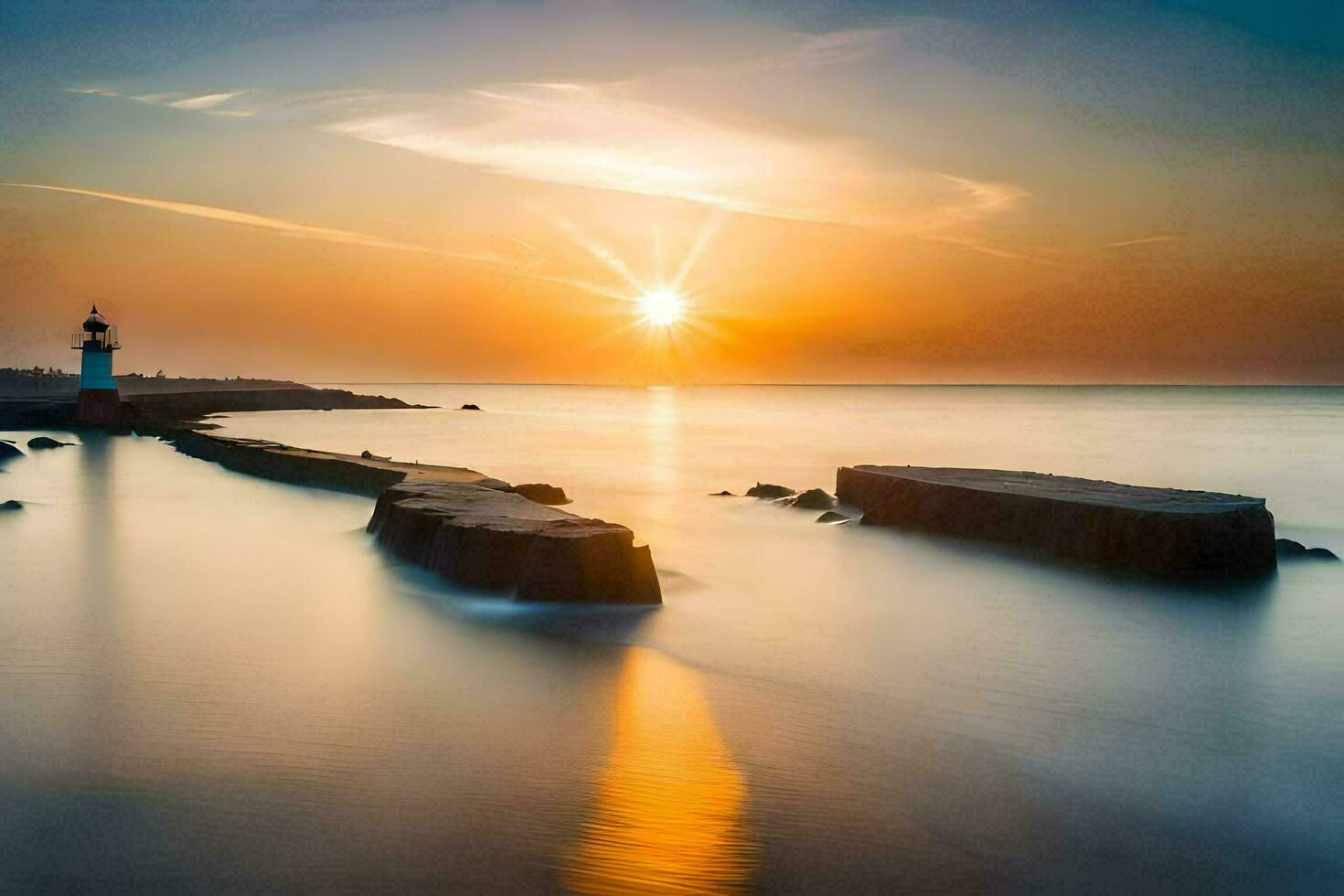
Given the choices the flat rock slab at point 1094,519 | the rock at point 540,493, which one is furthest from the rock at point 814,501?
the rock at point 540,493

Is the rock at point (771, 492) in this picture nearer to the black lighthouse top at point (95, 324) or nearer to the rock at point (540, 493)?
the rock at point (540, 493)

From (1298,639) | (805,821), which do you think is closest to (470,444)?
(1298,639)

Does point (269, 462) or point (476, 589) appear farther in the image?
point (269, 462)

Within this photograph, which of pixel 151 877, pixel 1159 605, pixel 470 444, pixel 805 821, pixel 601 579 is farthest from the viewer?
pixel 470 444

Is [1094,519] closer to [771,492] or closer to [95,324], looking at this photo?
[771,492]

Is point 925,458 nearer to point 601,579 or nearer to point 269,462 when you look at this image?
point 269,462

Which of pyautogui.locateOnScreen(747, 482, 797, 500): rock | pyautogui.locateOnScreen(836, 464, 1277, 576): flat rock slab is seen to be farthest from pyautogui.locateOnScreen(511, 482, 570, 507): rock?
pyautogui.locateOnScreen(836, 464, 1277, 576): flat rock slab

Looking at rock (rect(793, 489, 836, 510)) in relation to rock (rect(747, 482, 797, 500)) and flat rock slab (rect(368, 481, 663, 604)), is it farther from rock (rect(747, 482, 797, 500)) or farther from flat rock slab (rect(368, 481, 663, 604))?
flat rock slab (rect(368, 481, 663, 604))

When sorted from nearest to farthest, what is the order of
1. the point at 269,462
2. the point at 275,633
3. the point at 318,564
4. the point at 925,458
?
the point at 275,633, the point at 318,564, the point at 269,462, the point at 925,458
